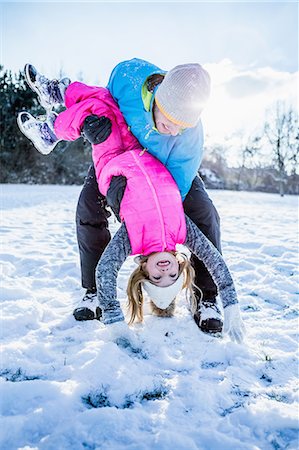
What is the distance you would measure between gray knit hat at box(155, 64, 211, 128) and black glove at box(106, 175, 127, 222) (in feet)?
1.46

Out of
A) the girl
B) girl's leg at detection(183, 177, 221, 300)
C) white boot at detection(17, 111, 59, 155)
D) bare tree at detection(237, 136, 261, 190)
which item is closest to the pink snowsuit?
the girl

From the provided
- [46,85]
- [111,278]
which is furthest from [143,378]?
[46,85]

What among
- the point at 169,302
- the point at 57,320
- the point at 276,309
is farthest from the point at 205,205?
the point at 57,320

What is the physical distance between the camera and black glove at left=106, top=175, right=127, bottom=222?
2.07 m

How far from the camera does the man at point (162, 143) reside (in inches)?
77.8

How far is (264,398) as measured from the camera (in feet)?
4.81

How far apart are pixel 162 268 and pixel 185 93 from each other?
95 cm

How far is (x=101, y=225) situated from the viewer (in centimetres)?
239

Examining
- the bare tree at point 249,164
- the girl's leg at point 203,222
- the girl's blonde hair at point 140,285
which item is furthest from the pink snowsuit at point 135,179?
the bare tree at point 249,164

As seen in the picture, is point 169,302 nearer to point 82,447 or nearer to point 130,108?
point 82,447

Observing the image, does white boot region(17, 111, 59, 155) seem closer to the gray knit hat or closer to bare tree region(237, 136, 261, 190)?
the gray knit hat

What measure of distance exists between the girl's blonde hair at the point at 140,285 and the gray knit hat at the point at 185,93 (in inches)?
30.3

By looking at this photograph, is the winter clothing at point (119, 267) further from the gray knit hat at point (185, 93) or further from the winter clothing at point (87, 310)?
the gray knit hat at point (185, 93)

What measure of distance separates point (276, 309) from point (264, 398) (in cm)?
104
